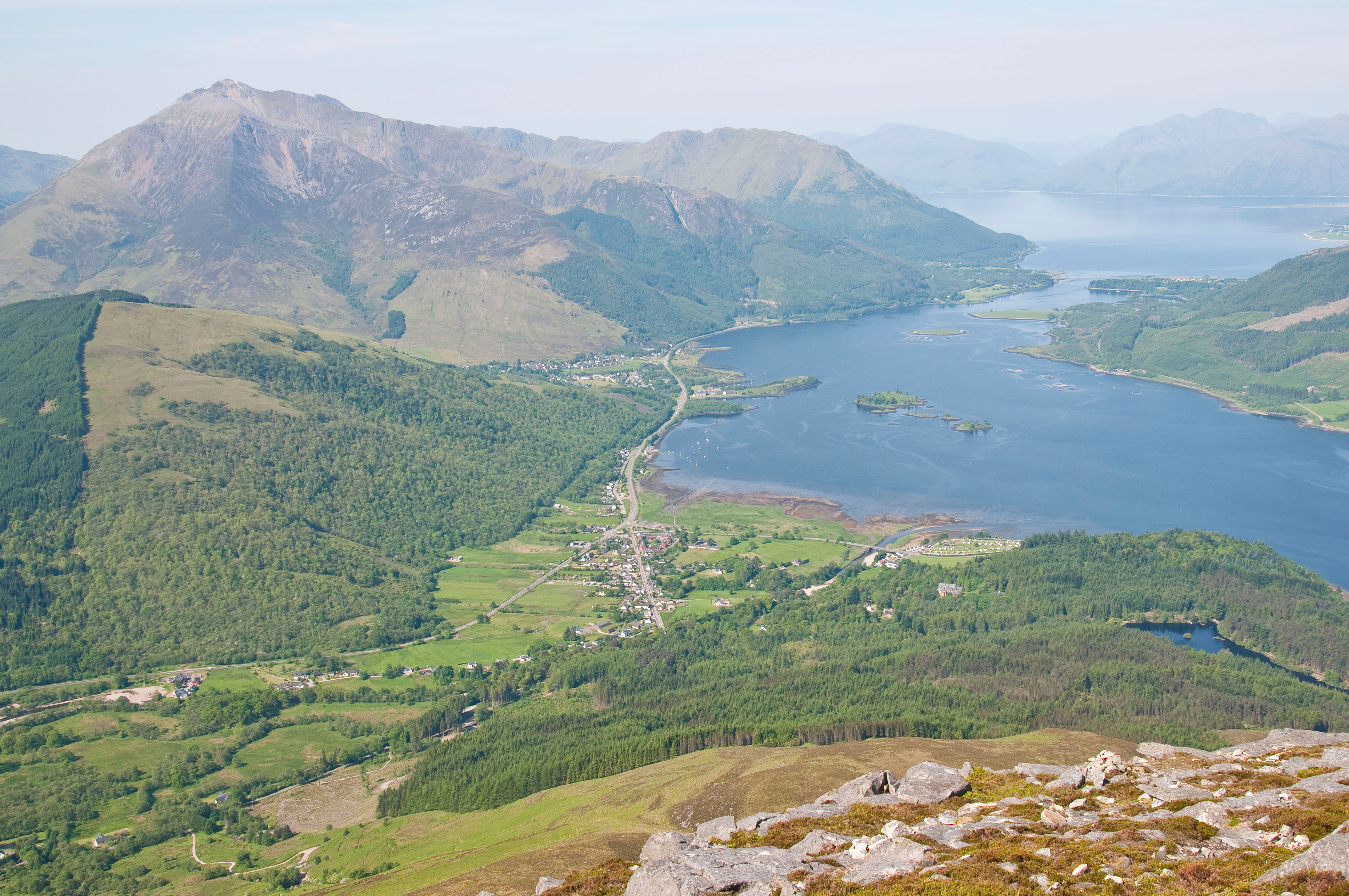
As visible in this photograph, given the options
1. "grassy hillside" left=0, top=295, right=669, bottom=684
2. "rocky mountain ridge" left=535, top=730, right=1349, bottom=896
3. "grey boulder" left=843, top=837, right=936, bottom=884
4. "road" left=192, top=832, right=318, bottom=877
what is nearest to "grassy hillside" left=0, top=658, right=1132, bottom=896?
"road" left=192, top=832, right=318, bottom=877

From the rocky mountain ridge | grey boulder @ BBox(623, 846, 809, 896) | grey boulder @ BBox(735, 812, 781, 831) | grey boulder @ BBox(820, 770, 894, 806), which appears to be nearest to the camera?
the rocky mountain ridge

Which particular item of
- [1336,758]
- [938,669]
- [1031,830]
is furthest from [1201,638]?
[1031,830]

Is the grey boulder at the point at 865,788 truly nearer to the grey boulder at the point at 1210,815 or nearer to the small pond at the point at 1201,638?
the grey boulder at the point at 1210,815

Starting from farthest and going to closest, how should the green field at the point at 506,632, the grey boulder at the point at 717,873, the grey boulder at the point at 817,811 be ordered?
the green field at the point at 506,632 → the grey boulder at the point at 817,811 → the grey boulder at the point at 717,873

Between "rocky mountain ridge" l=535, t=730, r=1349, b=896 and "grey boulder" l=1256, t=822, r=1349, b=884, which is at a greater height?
"grey boulder" l=1256, t=822, r=1349, b=884

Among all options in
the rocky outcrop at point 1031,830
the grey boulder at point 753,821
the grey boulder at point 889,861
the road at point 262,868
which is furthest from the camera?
the road at point 262,868

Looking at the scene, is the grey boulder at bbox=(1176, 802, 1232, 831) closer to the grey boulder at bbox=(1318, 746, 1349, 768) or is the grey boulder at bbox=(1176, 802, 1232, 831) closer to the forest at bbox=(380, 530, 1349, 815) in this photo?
the grey boulder at bbox=(1318, 746, 1349, 768)

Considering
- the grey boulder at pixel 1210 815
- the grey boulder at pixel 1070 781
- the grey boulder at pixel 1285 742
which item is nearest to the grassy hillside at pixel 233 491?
the grey boulder at pixel 1070 781

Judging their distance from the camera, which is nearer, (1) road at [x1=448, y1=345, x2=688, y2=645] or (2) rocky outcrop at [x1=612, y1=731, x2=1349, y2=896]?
(2) rocky outcrop at [x1=612, y1=731, x2=1349, y2=896]
